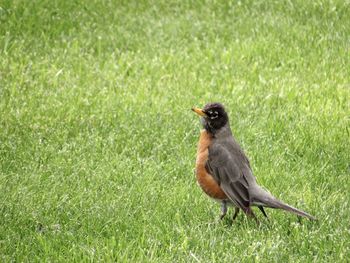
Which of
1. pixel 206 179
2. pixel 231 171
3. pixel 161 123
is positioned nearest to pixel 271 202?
pixel 231 171

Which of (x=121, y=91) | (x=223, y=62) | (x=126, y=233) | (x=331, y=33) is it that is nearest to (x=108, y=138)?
(x=121, y=91)

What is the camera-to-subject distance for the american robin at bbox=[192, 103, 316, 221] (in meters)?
6.48

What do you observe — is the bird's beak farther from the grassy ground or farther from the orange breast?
the grassy ground

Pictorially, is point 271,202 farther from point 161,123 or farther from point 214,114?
point 161,123

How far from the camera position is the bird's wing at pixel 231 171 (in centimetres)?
652

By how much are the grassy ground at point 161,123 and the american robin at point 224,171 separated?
0.25 metres

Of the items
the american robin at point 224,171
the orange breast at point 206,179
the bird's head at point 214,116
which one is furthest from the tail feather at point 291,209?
the bird's head at point 214,116

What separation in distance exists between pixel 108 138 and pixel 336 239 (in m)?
3.03

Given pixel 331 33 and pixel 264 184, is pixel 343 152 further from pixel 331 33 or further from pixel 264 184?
pixel 331 33

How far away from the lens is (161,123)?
915cm

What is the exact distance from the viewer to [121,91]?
33.0 ft

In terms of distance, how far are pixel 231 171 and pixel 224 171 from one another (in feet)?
0.22

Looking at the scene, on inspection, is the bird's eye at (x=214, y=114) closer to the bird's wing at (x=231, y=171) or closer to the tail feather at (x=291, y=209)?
the bird's wing at (x=231, y=171)

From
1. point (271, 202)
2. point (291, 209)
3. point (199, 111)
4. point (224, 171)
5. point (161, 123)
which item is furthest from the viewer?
point (161, 123)
